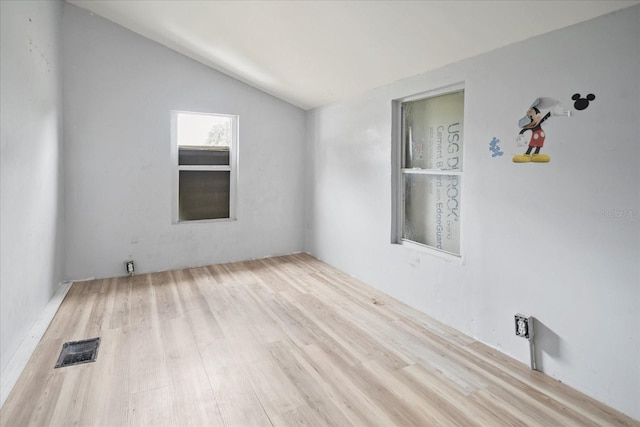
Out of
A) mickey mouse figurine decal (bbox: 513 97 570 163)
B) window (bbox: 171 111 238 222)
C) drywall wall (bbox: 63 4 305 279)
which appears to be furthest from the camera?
window (bbox: 171 111 238 222)

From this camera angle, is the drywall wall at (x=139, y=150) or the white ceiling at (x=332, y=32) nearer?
the white ceiling at (x=332, y=32)

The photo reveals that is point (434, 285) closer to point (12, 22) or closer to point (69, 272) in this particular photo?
point (12, 22)

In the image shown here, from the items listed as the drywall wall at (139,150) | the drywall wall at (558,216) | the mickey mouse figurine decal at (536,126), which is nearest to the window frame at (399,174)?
the drywall wall at (558,216)

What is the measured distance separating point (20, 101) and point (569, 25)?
11.3ft

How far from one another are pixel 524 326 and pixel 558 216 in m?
0.71

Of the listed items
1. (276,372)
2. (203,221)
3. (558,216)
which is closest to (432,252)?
(558,216)

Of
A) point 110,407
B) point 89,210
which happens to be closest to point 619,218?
point 110,407

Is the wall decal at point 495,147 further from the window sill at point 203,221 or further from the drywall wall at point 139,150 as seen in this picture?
the window sill at point 203,221

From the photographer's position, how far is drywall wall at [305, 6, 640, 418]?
184cm

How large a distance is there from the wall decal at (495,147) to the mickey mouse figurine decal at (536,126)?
0.15 meters

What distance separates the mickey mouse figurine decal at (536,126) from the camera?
7.01 feet

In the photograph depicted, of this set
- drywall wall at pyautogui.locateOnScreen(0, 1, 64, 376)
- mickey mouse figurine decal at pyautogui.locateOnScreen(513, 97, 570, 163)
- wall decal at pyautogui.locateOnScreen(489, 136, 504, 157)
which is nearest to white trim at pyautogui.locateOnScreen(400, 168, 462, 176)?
wall decal at pyautogui.locateOnScreen(489, 136, 504, 157)

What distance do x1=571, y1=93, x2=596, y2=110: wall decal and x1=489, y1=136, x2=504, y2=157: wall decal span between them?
1.61ft

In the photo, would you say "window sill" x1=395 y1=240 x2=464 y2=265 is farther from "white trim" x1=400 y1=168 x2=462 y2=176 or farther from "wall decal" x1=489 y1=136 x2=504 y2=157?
"wall decal" x1=489 y1=136 x2=504 y2=157
